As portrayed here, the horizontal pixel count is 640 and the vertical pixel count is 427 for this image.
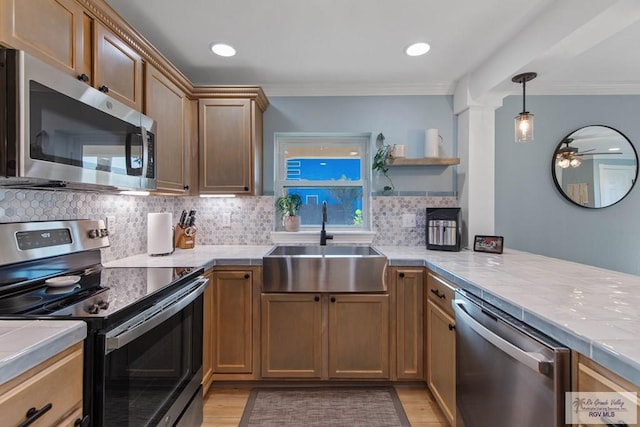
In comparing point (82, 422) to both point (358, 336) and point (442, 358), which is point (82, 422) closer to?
point (358, 336)

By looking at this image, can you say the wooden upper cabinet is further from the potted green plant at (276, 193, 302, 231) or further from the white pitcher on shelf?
the white pitcher on shelf

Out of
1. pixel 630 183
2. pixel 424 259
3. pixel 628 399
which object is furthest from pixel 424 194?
pixel 628 399

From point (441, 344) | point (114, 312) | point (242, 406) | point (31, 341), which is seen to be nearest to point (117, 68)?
point (114, 312)

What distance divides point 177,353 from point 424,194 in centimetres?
221

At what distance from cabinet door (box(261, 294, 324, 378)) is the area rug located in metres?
0.13

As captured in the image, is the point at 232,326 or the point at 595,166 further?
the point at 595,166

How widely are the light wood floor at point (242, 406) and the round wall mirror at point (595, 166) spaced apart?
6.94 feet

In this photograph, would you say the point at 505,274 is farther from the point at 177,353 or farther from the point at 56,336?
the point at 56,336

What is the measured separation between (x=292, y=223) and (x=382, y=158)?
0.97 metres

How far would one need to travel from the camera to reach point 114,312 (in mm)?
990

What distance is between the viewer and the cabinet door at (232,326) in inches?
81.3

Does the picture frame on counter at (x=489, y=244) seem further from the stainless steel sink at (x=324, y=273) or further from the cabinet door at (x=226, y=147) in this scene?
the cabinet door at (x=226, y=147)

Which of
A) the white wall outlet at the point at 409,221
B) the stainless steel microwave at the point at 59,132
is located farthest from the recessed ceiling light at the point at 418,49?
the stainless steel microwave at the point at 59,132

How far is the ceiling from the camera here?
1632mm
